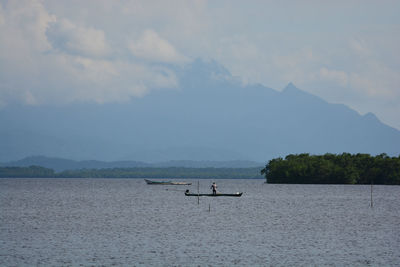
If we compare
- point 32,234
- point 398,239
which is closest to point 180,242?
point 32,234

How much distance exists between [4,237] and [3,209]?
4189 cm

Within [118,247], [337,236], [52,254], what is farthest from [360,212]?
[52,254]

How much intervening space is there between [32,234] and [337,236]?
29.9 m

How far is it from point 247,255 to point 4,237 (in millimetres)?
23871

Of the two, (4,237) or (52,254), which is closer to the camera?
(52,254)

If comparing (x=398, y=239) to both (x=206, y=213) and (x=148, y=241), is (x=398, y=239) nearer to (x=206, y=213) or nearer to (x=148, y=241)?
(x=148, y=241)

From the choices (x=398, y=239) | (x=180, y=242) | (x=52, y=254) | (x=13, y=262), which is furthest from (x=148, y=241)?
(x=398, y=239)

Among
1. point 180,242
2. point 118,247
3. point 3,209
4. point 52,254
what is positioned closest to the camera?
point 52,254

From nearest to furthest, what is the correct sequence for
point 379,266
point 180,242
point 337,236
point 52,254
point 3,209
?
1. point 379,266
2. point 52,254
3. point 180,242
4. point 337,236
5. point 3,209

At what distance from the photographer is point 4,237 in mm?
57594

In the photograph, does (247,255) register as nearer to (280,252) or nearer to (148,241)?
(280,252)

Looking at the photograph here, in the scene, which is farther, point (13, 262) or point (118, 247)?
point (118, 247)

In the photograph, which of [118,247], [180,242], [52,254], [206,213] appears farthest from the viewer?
[206,213]

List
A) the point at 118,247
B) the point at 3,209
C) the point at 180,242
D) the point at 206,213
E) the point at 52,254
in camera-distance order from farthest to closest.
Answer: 1. the point at 3,209
2. the point at 206,213
3. the point at 180,242
4. the point at 118,247
5. the point at 52,254
